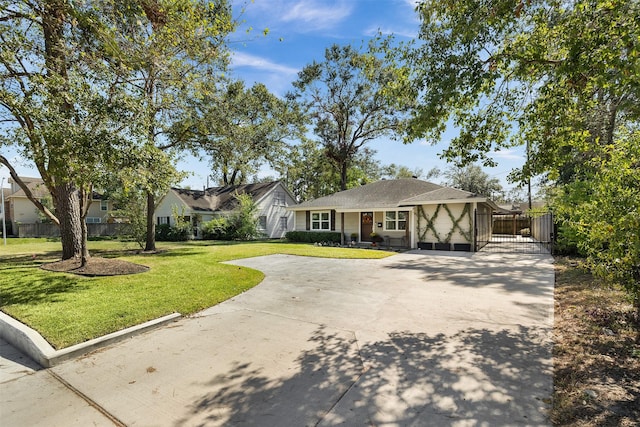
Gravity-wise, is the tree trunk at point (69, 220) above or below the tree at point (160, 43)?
below

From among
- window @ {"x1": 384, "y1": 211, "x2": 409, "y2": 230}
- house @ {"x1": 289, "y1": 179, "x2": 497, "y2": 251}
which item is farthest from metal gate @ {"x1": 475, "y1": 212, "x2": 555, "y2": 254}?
window @ {"x1": 384, "y1": 211, "x2": 409, "y2": 230}

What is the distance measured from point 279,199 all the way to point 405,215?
1364 centimetres

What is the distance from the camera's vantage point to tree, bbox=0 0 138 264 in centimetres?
605

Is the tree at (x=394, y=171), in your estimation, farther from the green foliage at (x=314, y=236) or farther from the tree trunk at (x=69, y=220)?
the tree trunk at (x=69, y=220)

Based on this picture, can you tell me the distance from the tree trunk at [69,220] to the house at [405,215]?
13.5m

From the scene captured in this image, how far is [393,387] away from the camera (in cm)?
318

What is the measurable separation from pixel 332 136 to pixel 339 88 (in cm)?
466

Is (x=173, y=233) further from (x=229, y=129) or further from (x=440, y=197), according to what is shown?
(x=440, y=197)

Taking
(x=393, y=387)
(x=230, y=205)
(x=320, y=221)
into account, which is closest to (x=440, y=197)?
(x=320, y=221)

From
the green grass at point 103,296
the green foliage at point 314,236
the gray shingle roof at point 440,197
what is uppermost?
the gray shingle roof at point 440,197

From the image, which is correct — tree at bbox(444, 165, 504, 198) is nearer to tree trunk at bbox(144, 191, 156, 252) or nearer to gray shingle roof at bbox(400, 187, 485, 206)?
gray shingle roof at bbox(400, 187, 485, 206)

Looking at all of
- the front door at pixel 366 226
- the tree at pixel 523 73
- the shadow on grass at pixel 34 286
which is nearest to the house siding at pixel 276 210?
the front door at pixel 366 226

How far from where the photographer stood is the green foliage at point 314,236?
20.9 m

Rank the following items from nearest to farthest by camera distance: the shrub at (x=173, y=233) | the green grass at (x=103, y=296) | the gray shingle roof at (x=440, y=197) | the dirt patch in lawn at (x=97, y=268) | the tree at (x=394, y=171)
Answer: the green grass at (x=103, y=296) < the dirt patch in lawn at (x=97, y=268) < the gray shingle roof at (x=440, y=197) < the shrub at (x=173, y=233) < the tree at (x=394, y=171)
